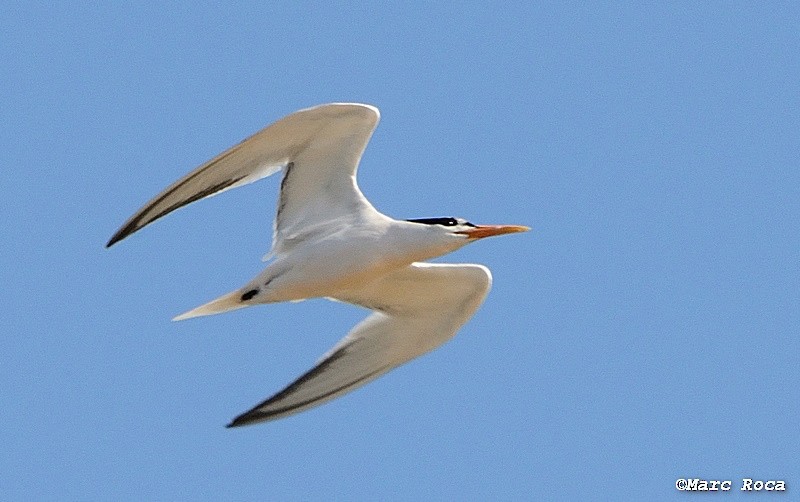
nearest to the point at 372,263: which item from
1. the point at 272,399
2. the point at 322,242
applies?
the point at 322,242

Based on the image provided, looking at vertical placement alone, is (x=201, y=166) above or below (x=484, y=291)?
above

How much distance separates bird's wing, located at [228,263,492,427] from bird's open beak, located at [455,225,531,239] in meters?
0.43

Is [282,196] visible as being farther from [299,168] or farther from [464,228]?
[464,228]

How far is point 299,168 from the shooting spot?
48.8ft

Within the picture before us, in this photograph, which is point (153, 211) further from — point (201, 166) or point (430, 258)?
point (430, 258)

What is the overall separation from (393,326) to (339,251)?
121 cm

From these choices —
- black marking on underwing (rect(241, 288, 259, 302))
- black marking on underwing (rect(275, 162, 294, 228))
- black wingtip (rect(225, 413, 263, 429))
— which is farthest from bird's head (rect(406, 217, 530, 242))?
black wingtip (rect(225, 413, 263, 429))

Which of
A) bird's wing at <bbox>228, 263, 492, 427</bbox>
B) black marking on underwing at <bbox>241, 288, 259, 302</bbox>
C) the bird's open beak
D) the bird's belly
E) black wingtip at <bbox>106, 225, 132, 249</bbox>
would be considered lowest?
bird's wing at <bbox>228, 263, 492, 427</bbox>

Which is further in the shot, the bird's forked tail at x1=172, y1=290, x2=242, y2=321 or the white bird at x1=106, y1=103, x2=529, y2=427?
Result: the bird's forked tail at x1=172, y1=290, x2=242, y2=321

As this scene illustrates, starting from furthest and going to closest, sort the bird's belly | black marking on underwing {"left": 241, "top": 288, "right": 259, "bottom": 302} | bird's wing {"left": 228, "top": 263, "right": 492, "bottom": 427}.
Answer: bird's wing {"left": 228, "top": 263, "right": 492, "bottom": 427} → black marking on underwing {"left": 241, "top": 288, "right": 259, "bottom": 302} → the bird's belly

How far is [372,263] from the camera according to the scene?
1447 cm

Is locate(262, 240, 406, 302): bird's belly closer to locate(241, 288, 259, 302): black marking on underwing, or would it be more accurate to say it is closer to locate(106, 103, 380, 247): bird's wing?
locate(241, 288, 259, 302): black marking on underwing

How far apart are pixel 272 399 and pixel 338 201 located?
1554 millimetres

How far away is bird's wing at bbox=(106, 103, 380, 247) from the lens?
1457 cm
